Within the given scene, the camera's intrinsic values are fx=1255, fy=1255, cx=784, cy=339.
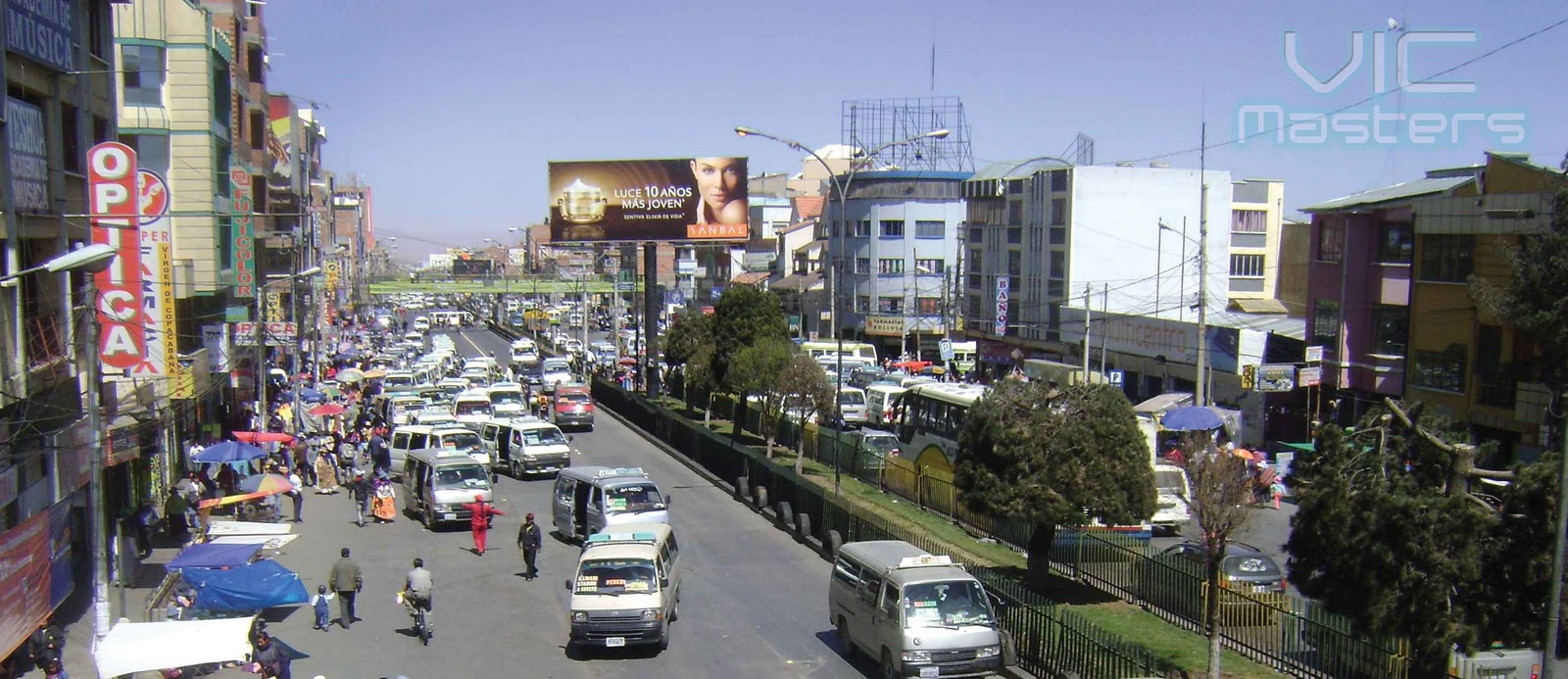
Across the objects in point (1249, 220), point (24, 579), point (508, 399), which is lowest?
point (508, 399)

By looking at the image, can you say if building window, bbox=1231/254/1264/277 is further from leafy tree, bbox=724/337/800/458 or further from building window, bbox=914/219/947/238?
leafy tree, bbox=724/337/800/458

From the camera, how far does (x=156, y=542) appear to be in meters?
26.8

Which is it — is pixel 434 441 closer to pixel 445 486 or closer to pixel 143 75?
pixel 445 486

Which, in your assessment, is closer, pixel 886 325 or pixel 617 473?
pixel 617 473

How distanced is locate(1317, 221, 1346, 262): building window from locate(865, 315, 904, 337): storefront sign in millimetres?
42406

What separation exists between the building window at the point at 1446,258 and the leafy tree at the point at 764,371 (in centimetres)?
1935

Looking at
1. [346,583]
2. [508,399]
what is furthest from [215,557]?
[508,399]

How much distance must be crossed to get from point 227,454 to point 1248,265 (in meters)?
63.7

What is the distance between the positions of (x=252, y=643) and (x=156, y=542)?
507 inches

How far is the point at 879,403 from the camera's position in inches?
1939

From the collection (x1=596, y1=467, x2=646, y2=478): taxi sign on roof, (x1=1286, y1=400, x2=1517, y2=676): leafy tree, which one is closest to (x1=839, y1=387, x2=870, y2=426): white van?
(x1=596, y1=467, x2=646, y2=478): taxi sign on roof

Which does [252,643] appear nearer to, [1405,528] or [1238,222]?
[1405,528]

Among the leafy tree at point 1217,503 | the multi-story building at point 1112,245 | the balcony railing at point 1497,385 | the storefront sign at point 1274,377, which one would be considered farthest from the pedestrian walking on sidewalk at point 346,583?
the multi-story building at point 1112,245

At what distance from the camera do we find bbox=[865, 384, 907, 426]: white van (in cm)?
4847
